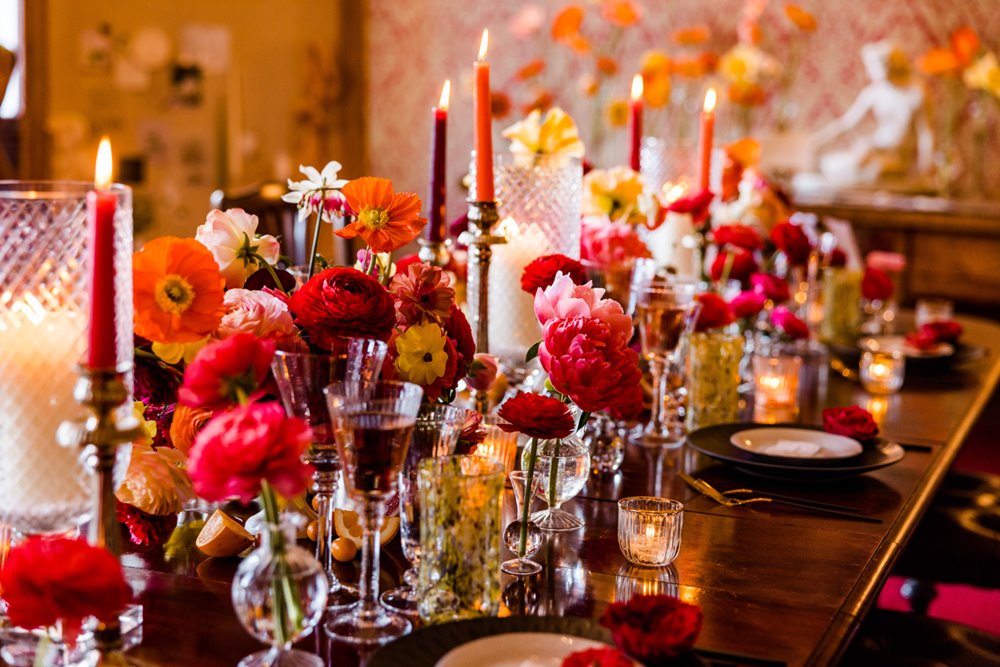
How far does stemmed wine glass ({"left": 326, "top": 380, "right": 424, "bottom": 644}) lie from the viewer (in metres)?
0.96

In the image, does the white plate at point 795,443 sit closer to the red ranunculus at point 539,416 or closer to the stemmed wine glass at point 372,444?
the red ranunculus at point 539,416

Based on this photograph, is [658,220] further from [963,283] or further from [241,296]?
[963,283]

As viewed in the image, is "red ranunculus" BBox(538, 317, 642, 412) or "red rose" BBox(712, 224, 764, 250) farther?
"red rose" BBox(712, 224, 764, 250)

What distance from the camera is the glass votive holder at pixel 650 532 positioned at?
118 centimetres

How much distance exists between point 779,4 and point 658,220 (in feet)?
11.6

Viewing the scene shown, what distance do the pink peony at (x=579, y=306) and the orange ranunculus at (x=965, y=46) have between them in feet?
13.2

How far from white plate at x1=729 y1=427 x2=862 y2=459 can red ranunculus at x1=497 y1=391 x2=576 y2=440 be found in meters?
0.53

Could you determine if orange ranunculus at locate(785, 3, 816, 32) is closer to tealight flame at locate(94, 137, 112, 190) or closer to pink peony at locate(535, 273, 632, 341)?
pink peony at locate(535, 273, 632, 341)

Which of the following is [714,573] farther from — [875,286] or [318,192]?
[875,286]

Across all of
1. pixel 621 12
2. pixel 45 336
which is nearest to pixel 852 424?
pixel 45 336

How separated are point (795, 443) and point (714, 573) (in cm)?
47

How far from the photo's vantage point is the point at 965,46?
471cm

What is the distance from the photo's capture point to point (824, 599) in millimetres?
1117

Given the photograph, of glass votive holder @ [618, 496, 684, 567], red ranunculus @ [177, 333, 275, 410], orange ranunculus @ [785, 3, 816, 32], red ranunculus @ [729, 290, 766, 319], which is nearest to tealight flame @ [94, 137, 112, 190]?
red ranunculus @ [177, 333, 275, 410]
